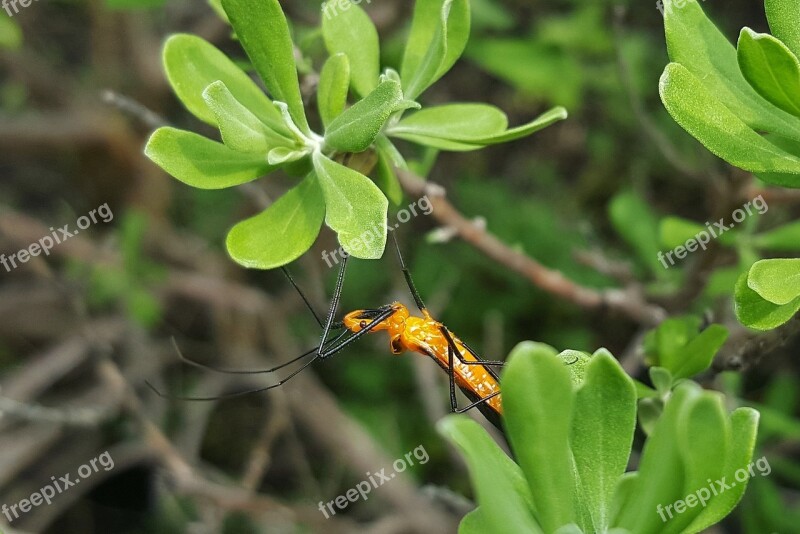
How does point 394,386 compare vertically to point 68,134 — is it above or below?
below

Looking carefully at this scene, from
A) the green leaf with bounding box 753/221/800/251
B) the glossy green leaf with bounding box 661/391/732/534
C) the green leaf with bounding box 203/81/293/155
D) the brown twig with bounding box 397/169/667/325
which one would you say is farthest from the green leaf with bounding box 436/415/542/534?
the green leaf with bounding box 753/221/800/251

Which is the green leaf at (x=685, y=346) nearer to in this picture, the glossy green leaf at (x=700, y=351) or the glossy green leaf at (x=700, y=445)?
the glossy green leaf at (x=700, y=351)

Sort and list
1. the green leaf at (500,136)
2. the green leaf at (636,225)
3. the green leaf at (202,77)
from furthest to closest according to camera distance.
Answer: the green leaf at (636,225) → the green leaf at (202,77) → the green leaf at (500,136)

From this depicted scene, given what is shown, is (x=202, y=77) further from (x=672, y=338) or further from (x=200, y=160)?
(x=672, y=338)

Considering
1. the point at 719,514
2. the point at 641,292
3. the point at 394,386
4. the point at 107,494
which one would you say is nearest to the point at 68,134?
the point at 107,494

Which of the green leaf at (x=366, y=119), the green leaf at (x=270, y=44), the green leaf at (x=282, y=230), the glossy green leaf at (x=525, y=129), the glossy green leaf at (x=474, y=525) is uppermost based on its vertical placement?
the green leaf at (x=270, y=44)

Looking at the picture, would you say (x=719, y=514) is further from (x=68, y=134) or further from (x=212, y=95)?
(x=68, y=134)

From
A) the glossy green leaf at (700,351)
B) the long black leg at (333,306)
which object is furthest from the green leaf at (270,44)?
the glossy green leaf at (700,351)
